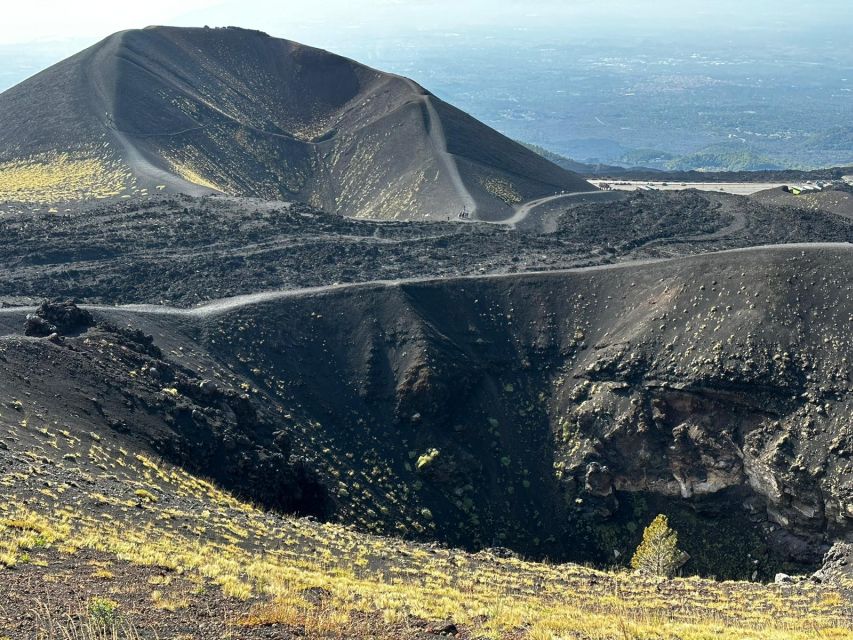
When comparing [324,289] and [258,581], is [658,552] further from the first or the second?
[324,289]

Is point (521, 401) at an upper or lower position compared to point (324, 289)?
lower

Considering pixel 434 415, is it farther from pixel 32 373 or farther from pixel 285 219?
pixel 285 219

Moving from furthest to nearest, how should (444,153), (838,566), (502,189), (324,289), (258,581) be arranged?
1. (444,153)
2. (502,189)
3. (324,289)
4. (838,566)
5. (258,581)

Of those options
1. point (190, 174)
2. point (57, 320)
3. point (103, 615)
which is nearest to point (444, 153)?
point (190, 174)

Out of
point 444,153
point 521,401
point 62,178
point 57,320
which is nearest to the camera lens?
point 57,320

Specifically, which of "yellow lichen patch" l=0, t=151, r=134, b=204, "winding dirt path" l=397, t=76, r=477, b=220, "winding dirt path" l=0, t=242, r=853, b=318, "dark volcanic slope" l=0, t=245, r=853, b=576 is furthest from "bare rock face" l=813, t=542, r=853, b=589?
"yellow lichen patch" l=0, t=151, r=134, b=204

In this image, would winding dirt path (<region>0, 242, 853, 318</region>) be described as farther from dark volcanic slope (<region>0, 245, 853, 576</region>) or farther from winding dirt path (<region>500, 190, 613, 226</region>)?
winding dirt path (<region>500, 190, 613, 226</region>)
